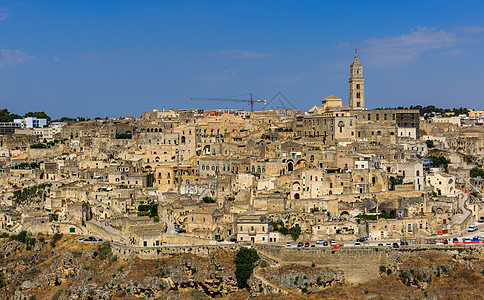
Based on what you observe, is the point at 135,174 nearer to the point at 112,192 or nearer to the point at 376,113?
the point at 112,192

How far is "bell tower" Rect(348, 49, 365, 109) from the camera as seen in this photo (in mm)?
79688

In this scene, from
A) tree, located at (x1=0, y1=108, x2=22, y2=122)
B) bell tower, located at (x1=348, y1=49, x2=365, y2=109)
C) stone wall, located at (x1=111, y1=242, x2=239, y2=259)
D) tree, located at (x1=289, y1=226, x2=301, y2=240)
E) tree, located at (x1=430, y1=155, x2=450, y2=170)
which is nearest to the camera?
stone wall, located at (x1=111, y1=242, x2=239, y2=259)

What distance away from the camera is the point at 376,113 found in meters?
73.4

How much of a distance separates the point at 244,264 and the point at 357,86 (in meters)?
40.8

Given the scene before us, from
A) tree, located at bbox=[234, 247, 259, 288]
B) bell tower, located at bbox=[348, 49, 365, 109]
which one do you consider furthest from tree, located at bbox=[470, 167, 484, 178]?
tree, located at bbox=[234, 247, 259, 288]

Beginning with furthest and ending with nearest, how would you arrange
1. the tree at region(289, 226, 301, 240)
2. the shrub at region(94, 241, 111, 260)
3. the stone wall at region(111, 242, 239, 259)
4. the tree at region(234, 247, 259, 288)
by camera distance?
the shrub at region(94, 241, 111, 260)
the tree at region(289, 226, 301, 240)
the stone wall at region(111, 242, 239, 259)
the tree at region(234, 247, 259, 288)

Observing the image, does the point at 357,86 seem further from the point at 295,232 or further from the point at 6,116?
the point at 6,116

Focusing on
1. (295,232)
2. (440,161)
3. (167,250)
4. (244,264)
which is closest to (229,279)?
(244,264)

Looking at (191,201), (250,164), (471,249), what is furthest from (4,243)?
(471,249)

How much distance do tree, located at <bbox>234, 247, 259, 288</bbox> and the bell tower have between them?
38739mm

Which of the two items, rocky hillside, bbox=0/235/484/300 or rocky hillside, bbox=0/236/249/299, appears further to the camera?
rocky hillside, bbox=0/236/249/299

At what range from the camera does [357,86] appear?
262 ft

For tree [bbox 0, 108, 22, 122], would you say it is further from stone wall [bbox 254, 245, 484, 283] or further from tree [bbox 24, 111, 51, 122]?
stone wall [bbox 254, 245, 484, 283]

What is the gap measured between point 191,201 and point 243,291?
381 inches
